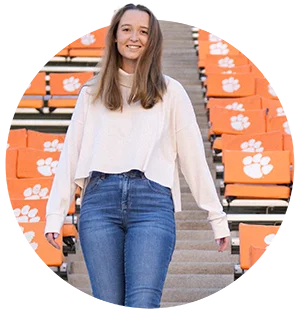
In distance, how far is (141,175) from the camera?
1087 mm

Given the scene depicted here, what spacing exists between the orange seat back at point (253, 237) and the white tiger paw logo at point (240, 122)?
1090 millimetres

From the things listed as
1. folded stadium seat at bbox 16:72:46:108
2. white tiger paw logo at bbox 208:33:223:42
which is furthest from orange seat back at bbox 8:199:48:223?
white tiger paw logo at bbox 208:33:223:42

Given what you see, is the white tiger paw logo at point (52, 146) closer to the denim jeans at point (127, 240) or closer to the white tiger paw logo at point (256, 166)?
the white tiger paw logo at point (256, 166)

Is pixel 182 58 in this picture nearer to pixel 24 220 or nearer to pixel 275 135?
pixel 275 135

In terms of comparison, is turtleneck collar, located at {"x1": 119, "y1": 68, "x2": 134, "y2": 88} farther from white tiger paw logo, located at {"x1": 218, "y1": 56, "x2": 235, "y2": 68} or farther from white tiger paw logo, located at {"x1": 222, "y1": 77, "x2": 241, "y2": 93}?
white tiger paw logo, located at {"x1": 218, "y1": 56, "x2": 235, "y2": 68}

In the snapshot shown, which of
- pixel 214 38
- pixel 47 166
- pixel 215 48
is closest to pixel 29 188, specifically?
pixel 47 166

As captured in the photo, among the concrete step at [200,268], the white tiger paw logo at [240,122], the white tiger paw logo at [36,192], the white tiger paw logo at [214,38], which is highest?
the white tiger paw logo at [214,38]

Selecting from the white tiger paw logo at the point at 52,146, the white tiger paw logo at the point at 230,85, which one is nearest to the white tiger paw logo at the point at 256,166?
the white tiger paw logo at the point at 52,146

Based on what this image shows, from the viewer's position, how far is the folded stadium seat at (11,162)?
2842 millimetres

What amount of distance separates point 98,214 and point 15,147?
2.03 meters

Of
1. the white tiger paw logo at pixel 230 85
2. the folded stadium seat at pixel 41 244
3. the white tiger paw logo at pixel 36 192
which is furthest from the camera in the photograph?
the white tiger paw logo at pixel 230 85

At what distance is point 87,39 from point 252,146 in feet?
4.56

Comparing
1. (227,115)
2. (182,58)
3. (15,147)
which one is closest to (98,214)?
(15,147)

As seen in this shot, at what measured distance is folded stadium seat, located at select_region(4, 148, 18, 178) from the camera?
2.84 m
